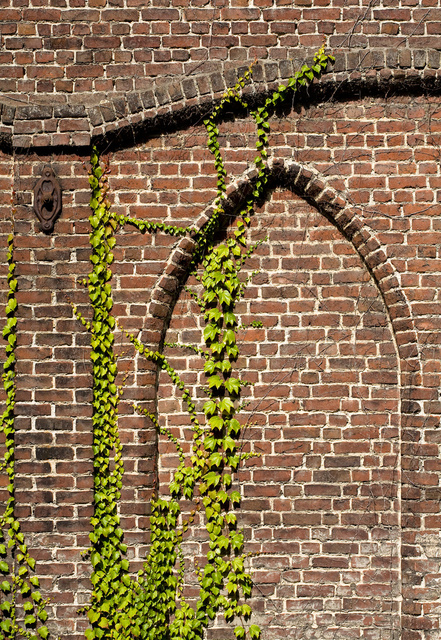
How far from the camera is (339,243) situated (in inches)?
119

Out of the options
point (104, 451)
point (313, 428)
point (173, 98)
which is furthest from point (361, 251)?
point (104, 451)

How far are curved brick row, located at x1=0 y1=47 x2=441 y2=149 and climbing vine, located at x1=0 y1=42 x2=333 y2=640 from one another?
0.08 metres

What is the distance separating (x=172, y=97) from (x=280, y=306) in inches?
55.1

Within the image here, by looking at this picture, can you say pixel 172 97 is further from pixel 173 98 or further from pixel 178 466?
pixel 178 466

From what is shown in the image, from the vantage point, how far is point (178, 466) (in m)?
3.00

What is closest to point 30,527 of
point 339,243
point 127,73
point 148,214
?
point 148,214

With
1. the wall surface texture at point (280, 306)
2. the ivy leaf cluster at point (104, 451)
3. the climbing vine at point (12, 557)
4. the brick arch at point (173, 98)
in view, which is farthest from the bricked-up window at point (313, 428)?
the climbing vine at point (12, 557)

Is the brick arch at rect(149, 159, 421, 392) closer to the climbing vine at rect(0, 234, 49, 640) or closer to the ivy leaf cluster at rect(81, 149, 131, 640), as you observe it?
the ivy leaf cluster at rect(81, 149, 131, 640)

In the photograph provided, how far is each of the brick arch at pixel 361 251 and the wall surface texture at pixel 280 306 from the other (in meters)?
0.01

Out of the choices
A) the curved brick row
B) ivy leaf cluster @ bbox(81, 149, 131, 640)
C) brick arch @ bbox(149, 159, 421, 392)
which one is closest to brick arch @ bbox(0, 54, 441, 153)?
the curved brick row

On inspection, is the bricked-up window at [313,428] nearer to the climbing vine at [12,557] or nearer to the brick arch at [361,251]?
the brick arch at [361,251]

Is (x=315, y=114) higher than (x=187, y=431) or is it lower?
higher

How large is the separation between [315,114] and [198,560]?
2813mm

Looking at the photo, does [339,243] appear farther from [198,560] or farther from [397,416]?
[198,560]
